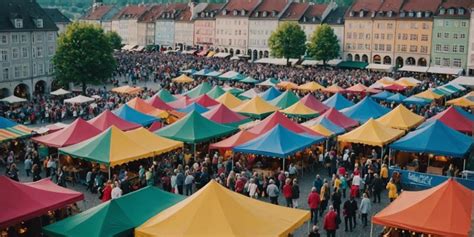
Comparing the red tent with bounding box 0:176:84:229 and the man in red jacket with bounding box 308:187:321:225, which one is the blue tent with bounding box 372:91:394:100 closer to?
the man in red jacket with bounding box 308:187:321:225

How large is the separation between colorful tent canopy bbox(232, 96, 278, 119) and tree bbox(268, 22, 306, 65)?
4015cm

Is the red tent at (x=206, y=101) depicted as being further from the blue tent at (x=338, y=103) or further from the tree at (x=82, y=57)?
the tree at (x=82, y=57)

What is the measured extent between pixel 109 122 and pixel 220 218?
13.1 meters

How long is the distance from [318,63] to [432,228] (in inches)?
2298

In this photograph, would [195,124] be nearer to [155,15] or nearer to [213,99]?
[213,99]

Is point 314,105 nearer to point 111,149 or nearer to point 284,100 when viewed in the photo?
point 284,100

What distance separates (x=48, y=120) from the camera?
32312 millimetres

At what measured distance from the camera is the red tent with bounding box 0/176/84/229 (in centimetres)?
1248

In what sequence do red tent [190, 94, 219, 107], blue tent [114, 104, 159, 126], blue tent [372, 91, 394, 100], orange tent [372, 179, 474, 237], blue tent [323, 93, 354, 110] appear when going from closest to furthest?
orange tent [372, 179, 474, 237]
blue tent [114, 104, 159, 126]
red tent [190, 94, 219, 107]
blue tent [323, 93, 354, 110]
blue tent [372, 91, 394, 100]

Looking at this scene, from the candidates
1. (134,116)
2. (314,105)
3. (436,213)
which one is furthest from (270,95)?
(436,213)

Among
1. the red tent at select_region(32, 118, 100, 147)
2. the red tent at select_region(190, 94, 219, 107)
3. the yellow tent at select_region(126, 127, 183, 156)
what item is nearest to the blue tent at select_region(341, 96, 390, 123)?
the red tent at select_region(190, 94, 219, 107)

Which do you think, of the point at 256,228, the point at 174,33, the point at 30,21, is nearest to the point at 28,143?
the point at 256,228

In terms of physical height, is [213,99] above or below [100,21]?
below

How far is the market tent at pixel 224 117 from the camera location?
82.8ft
